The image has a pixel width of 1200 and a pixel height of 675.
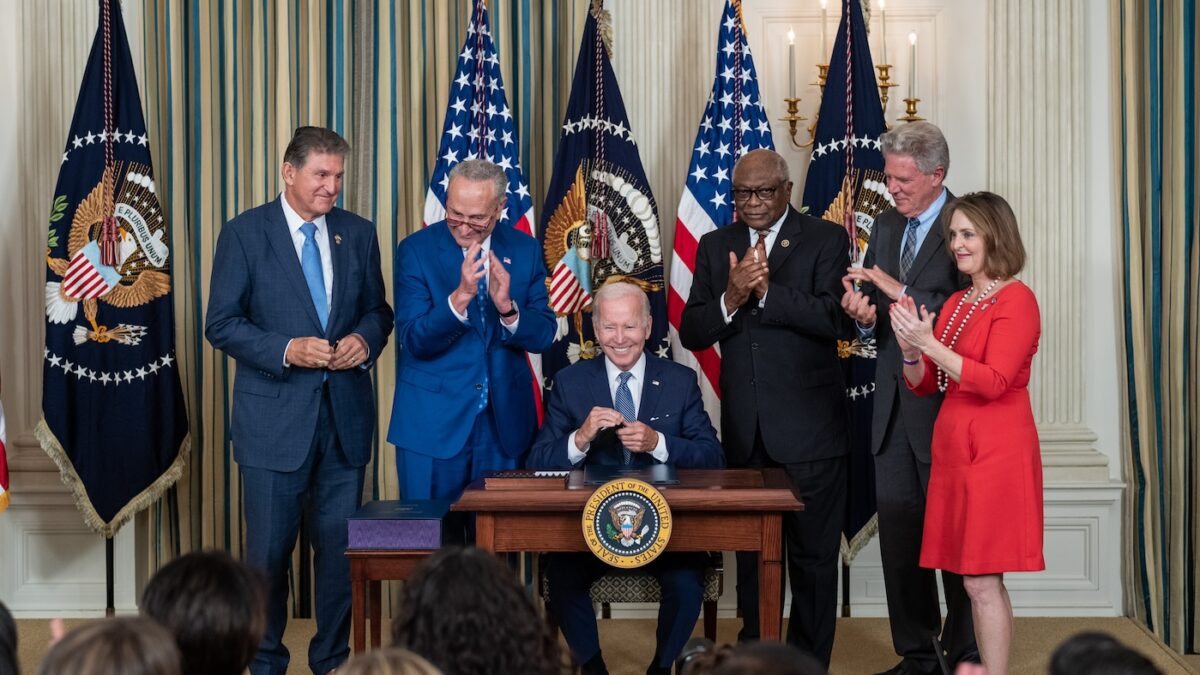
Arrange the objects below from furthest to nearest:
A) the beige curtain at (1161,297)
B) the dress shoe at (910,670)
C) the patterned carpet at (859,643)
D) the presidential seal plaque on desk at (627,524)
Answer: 1. the beige curtain at (1161,297)
2. the patterned carpet at (859,643)
3. the dress shoe at (910,670)
4. the presidential seal plaque on desk at (627,524)

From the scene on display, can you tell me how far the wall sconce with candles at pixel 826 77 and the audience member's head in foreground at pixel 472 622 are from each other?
12.5 ft

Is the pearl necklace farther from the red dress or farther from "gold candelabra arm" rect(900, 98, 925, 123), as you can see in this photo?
"gold candelabra arm" rect(900, 98, 925, 123)

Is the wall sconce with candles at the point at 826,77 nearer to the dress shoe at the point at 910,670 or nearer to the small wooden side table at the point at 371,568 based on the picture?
the dress shoe at the point at 910,670

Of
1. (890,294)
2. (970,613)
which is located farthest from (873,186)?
(970,613)

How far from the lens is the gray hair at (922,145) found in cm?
434

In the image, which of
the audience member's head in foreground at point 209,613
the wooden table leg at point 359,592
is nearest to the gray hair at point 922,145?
the wooden table leg at point 359,592

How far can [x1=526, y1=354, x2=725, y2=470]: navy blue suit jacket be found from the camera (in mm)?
4398

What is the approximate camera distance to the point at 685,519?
3914 millimetres

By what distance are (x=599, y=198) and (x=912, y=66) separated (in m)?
1.43

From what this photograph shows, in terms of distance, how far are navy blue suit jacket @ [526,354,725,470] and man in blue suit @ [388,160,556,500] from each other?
0.19m

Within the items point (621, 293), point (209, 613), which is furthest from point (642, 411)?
point (209, 613)

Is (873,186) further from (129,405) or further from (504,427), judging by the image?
(129,405)

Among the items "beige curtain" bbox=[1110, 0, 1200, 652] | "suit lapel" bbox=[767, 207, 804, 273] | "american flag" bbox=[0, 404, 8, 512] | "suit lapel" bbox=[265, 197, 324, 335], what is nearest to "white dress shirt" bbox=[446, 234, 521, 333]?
"suit lapel" bbox=[265, 197, 324, 335]

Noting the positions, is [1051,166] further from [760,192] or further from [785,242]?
[760,192]
